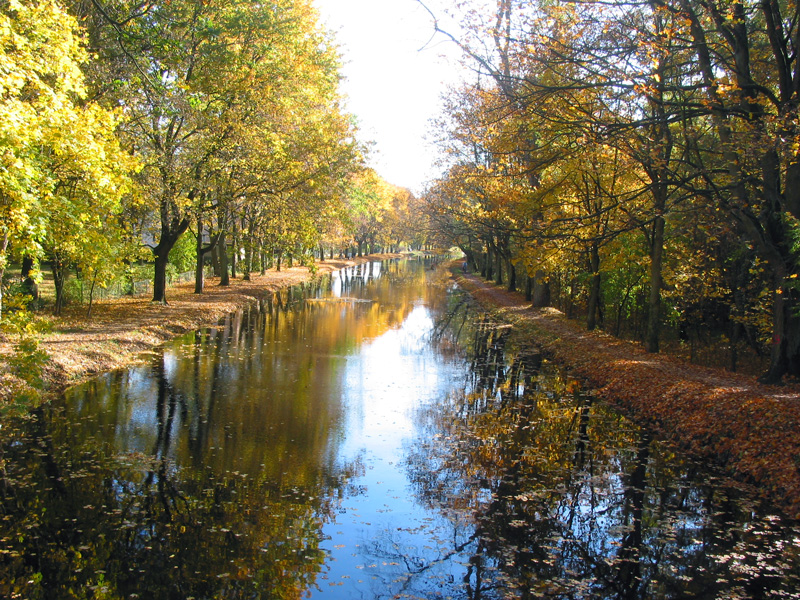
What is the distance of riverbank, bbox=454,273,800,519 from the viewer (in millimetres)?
9188

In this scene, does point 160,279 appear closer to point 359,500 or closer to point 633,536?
point 359,500

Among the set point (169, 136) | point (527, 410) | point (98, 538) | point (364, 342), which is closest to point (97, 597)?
point (98, 538)

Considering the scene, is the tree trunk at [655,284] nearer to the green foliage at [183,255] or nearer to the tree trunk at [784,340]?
the tree trunk at [784,340]

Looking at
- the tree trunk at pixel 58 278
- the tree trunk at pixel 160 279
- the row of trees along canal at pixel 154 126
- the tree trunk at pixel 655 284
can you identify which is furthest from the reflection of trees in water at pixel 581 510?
the tree trunk at pixel 160 279

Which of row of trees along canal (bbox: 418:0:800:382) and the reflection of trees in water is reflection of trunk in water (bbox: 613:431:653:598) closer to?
the reflection of trees in water

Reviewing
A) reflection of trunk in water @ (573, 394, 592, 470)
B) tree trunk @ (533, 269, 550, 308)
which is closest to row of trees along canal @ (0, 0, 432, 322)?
reflection of trunk in water @ (573, 394, 592, 470)

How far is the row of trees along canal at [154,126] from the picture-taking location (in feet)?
32.4

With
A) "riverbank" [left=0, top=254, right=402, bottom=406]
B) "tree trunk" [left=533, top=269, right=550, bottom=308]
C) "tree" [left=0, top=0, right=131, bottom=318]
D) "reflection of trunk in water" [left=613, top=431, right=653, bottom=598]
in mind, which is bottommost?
"reflection of trunk in water" [left=613, top=431, right=653, bottom=598]

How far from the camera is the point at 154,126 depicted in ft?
69.2

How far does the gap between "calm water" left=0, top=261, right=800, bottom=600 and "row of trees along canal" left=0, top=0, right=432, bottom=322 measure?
370 cm

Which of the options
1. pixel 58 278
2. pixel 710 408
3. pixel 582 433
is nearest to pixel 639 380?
pixel 710 408

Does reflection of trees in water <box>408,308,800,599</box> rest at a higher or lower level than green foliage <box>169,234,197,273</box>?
lower

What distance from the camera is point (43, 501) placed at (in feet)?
24.8

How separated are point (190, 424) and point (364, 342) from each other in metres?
10.6
